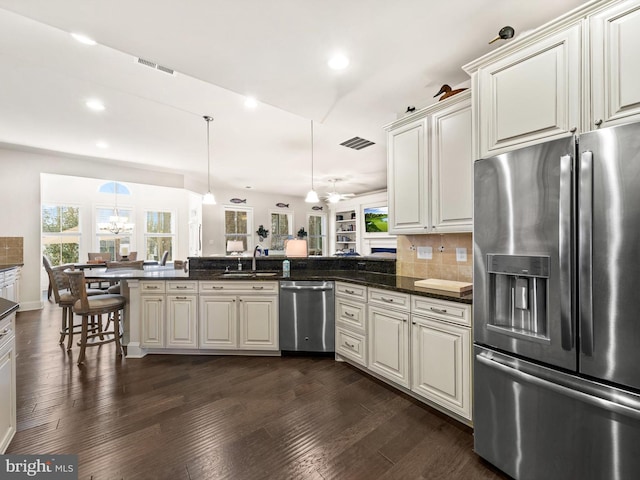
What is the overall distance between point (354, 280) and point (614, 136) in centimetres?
207

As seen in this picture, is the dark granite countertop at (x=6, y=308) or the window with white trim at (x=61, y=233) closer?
the dark granite countertop at (x=6, y=308)

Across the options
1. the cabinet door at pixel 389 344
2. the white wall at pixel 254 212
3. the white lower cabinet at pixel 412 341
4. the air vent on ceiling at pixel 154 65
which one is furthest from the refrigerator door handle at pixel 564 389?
the white wall at pixel 254 212

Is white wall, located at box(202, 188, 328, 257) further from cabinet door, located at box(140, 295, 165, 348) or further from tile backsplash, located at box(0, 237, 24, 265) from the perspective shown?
cabinet door, located at box(140, 295, 165, 348)

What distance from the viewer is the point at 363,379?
275 centimetres

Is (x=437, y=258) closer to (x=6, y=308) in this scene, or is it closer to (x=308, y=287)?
(x=308, y=287)

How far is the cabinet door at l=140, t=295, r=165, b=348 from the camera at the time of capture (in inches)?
129

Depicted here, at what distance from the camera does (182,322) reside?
10.7 feet

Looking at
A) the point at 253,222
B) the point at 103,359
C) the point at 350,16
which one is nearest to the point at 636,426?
the point at 350,16

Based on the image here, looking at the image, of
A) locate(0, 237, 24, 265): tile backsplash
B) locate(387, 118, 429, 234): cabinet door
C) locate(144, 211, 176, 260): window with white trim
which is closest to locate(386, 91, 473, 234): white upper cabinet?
locate(387, 118, 429, 234): cabinet door

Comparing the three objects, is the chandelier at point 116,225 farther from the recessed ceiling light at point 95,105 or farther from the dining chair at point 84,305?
the dining chair at point 84,305

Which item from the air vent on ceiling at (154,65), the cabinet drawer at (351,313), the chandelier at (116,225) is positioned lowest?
the cabinet drawer at (351,313)

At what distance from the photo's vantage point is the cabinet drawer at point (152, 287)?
3.27 meters

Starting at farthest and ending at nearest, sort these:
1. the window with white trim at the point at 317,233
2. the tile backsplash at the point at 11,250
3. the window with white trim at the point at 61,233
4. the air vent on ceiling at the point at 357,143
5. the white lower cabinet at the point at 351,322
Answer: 1. the window with white trim at the point at 317,233
2. the window with white trim at the point at 61,233
3. the tile backsplash at the point at 11,250
4. the air vent on ceiling at the point at 357,143
5. the white lower cabinet at the point at 351,322

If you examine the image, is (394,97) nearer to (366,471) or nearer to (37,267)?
(366,471)
